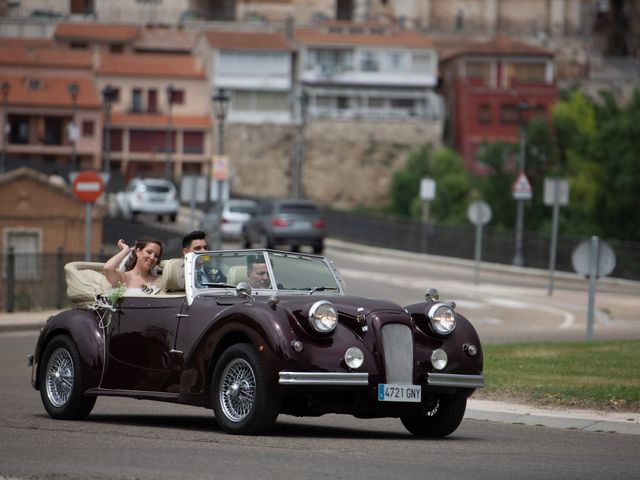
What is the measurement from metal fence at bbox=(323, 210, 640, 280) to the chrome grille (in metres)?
39.4

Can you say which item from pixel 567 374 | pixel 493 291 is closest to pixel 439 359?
pixel 567 374

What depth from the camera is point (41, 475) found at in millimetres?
9633

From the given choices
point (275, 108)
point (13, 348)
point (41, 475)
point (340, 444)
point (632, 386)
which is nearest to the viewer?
point (41, 475)

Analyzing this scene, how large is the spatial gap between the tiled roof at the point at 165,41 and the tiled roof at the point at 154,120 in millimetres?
11707

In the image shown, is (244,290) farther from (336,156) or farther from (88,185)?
(336,156)

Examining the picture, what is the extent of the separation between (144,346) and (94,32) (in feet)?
372

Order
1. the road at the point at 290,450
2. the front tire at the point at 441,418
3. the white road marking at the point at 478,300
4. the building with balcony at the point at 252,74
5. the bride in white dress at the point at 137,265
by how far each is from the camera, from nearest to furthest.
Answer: the road at the point at 290,450 < the front tire at the point at 441,418 < the bride in white dress at the point at 137,265 < the white road marking at the point at 478,300 < the building with balcony at the point at 252,74

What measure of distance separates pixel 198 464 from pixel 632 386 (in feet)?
26.0

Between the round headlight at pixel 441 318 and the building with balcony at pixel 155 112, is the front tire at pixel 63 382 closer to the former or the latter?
the round headlight at pixel 441 318

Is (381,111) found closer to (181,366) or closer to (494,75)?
(494,75)

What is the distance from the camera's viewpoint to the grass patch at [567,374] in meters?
16.2

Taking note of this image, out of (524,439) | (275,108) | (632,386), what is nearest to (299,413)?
(524,439)

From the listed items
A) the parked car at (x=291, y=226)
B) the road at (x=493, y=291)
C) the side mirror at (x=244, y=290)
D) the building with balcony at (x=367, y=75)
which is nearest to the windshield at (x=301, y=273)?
the side mirror at (x=244, y=290)

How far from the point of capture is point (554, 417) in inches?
600
